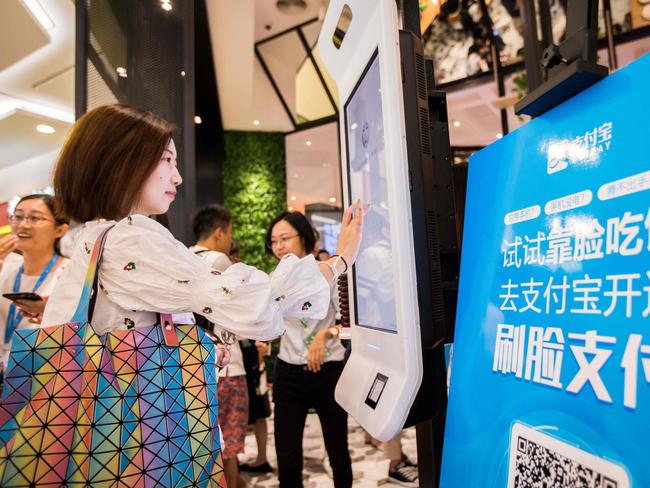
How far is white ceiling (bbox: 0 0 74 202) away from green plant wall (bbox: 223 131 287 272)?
2.09 meters

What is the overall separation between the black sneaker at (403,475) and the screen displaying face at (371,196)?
1.88 metres

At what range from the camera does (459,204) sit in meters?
1.48

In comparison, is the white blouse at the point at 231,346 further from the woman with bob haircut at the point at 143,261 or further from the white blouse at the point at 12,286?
the woman with bob haircut at the point at 143,261

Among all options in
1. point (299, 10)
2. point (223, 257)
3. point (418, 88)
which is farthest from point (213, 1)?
point (418, 88)

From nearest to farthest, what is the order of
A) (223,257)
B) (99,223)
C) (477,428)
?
(477,428), (99,223), (223,257)

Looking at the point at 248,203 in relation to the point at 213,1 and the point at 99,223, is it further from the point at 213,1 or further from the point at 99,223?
the point at 99,223

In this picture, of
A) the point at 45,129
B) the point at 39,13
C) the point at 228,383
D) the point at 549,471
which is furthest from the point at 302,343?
the point at 45,129

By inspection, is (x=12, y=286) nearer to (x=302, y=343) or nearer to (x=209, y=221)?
(x=209, y=221)

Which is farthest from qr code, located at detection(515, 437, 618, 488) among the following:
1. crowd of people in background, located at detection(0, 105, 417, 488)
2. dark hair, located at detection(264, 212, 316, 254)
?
dark hair, located at detection(264, 212, 316, 254)

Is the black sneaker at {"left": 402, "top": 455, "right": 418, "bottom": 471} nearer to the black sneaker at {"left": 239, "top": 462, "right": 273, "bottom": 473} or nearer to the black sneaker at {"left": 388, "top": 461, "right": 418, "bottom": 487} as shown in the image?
the black sneaker at {"left": 388, "top": 461, "right": 418, "bottom": 487}

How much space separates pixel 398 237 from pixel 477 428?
1.15ft

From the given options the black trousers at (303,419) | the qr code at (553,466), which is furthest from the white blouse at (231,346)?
the qr code at (553,466)

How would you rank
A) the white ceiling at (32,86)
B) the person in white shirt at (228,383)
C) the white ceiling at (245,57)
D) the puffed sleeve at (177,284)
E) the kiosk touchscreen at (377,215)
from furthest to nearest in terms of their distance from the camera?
the white ceiling at (245,57) < the white ceiling at (32,86) < the person in white shirt at (228,383) < the puffed sleeve at (177,284) < the kiosk touchscreen at (377,215)

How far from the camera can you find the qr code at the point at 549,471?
0.50 meters
